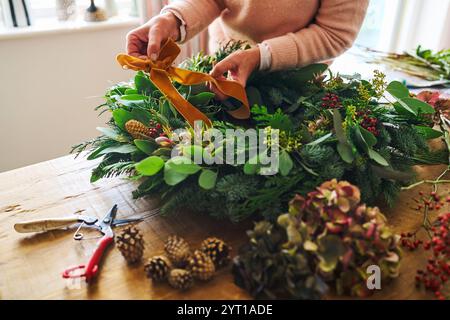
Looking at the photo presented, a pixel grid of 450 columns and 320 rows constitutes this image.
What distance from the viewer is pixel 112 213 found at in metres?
0.63

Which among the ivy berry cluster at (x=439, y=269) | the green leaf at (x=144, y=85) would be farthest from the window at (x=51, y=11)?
the ivy berry cluster at (x=439, y=269)

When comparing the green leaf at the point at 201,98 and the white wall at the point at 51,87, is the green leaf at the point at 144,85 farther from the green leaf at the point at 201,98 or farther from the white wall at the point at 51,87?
the white wall at the point at 51,87

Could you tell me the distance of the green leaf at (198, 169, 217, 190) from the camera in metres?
0.56

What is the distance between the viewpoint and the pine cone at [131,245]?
0.53 metres

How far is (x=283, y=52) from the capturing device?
2.57 ft

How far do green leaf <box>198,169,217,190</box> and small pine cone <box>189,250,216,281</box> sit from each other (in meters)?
0.09

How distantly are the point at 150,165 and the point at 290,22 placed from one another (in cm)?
54

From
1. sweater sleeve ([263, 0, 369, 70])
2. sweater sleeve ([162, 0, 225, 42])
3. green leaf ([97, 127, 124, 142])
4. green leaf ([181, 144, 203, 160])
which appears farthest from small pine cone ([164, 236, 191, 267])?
sweater sleeve ([162, 0, 225, 42])

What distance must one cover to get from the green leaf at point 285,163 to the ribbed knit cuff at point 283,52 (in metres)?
0.26

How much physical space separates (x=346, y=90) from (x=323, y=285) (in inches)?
17.7

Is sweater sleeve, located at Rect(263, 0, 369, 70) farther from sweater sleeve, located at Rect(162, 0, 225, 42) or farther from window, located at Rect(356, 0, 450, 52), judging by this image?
window, located at Rect(356, 0, 450, 52)

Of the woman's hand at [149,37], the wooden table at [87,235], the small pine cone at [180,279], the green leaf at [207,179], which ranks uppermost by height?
the woman's hand at [149,37]
